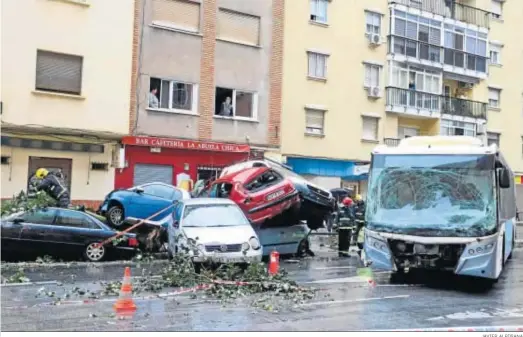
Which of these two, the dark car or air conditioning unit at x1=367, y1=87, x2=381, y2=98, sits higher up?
air conditioning unit at x1=367, y1=87, x2=381, y2=98

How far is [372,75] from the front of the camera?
32219 mm

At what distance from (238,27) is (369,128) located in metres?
9.45

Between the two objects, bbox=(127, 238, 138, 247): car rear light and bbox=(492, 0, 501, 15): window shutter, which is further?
bbox=(492, 0, 501, 15): window shutter

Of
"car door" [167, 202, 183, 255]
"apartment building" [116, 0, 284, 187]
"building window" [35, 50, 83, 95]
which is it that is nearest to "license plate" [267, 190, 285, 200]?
"car door" [167, 202, 183, 255]

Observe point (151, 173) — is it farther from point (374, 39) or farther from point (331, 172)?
point (374, 39)

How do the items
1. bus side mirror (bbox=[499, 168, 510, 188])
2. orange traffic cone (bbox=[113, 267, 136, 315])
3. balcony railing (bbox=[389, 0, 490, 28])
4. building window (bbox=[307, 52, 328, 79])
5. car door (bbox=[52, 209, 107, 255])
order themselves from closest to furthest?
1. orange traffic cone (bbox=[113, 267, 136, 315])
2. bus side mirror (bbox=[499, 168, 510, 188])
3. car door (bbox=[52, 209, 107, 255])
4. building window (bbox=[307, 52, 328, 79])
5. balcony railing (bbox=[389, 0, 490, 28])

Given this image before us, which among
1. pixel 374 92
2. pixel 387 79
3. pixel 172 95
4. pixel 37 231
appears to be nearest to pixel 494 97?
pixel 387 79

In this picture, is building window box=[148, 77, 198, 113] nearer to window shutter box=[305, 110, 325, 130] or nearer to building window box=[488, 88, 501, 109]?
window shutter box=[305, 110, 325, 130]

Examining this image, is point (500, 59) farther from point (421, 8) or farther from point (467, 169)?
point (467, 169)

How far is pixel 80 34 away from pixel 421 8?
2001cm

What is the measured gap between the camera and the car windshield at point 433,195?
12.0 meters

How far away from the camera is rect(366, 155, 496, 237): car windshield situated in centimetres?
1202

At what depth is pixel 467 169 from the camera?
40.6 ft

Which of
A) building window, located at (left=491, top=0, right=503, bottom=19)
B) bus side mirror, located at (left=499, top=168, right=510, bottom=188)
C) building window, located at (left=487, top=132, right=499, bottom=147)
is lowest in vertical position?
bus side mirror, located at (left=499, top=168, right=510, bottom=188)
